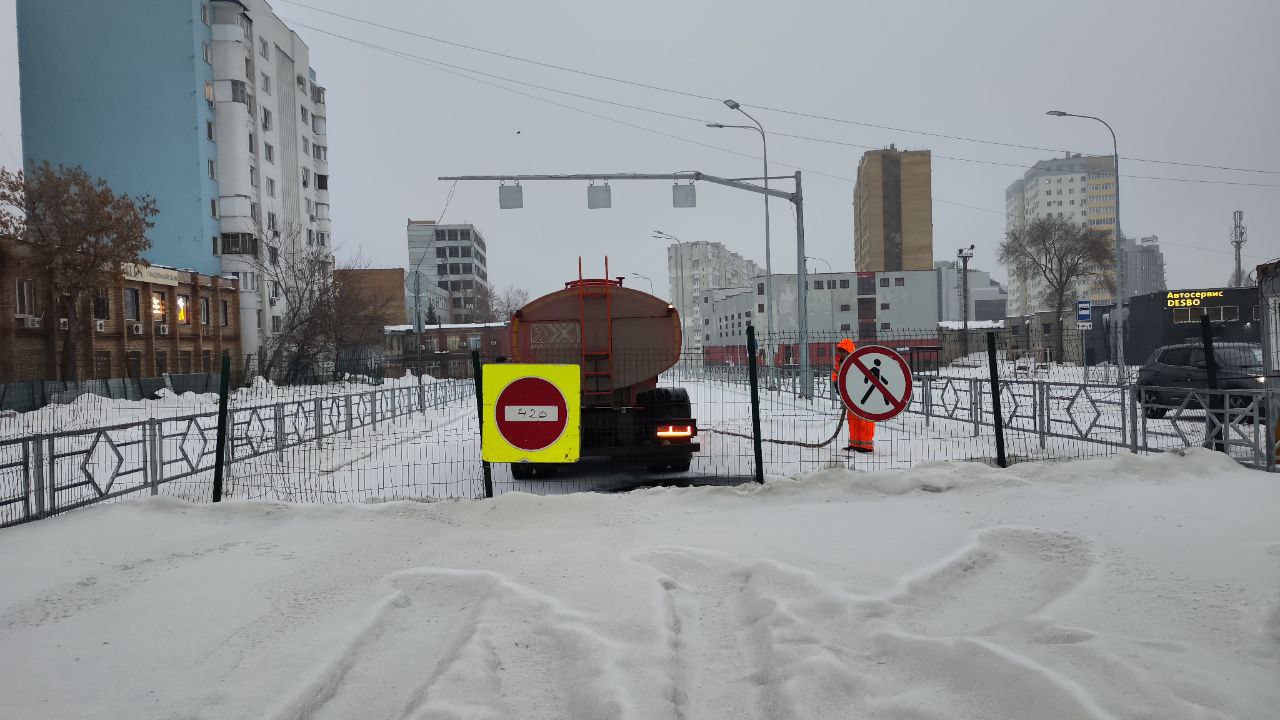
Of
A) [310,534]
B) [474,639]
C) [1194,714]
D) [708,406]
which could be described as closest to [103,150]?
[708,406]

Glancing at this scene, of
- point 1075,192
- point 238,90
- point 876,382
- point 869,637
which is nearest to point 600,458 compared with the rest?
point 876,382

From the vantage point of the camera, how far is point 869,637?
425cm

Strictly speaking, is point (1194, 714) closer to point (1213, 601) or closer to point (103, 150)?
point (1213, 601)

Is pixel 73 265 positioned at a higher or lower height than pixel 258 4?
lower

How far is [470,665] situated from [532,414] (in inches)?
160

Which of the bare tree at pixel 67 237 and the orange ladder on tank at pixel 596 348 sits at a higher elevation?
the bare tree at pixel 67 237

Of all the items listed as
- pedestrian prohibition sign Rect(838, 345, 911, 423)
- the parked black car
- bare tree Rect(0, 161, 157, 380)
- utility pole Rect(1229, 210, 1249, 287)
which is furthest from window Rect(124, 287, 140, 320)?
utility pole Rect(1229, 210, 1249, 287)

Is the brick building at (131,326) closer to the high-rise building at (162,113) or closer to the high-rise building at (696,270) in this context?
the high-rise building at (162,113)

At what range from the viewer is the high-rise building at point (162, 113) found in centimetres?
4509

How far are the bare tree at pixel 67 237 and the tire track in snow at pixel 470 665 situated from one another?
31.6 meters

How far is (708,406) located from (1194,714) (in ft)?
59.6

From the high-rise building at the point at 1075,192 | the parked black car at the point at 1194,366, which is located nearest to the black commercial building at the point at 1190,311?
the parked black car at the point at 1194,366

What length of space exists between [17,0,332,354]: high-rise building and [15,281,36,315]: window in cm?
1406

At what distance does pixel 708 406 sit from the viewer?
70.1 feet
